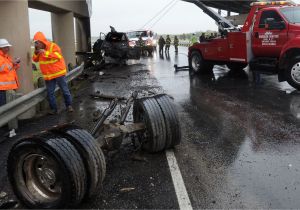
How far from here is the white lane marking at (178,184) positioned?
408 centimetres

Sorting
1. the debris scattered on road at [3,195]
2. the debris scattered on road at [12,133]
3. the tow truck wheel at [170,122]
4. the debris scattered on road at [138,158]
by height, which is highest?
the tow truck wheel at [170,122]

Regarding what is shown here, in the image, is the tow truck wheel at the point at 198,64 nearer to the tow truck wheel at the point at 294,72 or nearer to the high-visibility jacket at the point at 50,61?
the tow truck wheel at the point at 294,72

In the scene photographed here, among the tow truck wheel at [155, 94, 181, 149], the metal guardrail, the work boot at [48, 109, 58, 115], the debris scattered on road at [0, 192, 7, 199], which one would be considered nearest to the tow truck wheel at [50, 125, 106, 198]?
the debris scattered on road at [0, 192, 7, 199]

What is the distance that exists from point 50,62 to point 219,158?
4.79 metres

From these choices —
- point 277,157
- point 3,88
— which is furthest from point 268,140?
point 3,88

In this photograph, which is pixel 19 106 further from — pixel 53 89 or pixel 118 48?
pixel 118 48

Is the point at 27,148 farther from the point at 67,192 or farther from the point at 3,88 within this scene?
the point at 3,88

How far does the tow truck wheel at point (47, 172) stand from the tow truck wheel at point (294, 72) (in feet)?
27.9

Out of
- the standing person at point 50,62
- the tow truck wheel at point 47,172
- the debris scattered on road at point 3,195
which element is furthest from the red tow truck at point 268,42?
the debris scattered on road at point 3,195

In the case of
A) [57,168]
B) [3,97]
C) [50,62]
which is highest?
[50,62]

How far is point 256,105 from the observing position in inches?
366

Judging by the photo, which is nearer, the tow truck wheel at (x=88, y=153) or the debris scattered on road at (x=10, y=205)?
the tow truck wheel at (x=88, y=153)

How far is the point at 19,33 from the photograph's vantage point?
27.1 ft

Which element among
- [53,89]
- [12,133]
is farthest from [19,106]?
[53,89]
